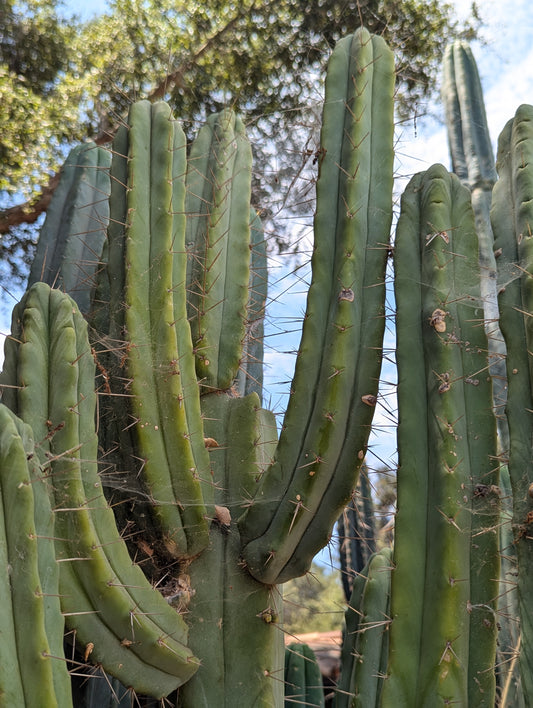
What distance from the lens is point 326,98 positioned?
213 centimetres

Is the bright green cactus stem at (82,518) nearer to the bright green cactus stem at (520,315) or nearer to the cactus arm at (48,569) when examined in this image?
the cactus arm at (48,569)

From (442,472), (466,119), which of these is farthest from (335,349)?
(466,119)

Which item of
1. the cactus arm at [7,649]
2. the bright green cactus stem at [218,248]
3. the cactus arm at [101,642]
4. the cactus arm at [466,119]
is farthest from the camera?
the cactus arm at [466,119]

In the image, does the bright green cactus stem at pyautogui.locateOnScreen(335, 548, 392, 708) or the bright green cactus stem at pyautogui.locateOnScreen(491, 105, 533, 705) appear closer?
the bright green cactus stem at pyautogui.locateOnScreen(491, 105, 533, 705)

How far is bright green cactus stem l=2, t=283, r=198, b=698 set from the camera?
168cm

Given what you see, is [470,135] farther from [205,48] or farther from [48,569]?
[48,569]

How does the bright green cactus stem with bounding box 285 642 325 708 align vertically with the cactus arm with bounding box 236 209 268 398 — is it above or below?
below

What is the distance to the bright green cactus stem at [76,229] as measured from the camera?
2.85 meters

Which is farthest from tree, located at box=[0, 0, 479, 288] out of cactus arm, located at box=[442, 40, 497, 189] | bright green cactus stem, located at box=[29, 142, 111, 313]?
bright green cactus stem, located at box=[29, 142, 111, 313]

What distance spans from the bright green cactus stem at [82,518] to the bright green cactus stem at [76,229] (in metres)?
0.92

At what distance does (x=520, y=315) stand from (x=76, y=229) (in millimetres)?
1986

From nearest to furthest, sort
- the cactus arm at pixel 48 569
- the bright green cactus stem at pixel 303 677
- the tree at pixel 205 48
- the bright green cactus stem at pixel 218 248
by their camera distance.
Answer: the cactus arm at pixel 48 569 < the bright green cactus stem at pixel 218 248 < the bright green cactus stem at pixel 303 677 < the tree at pixel 205 48

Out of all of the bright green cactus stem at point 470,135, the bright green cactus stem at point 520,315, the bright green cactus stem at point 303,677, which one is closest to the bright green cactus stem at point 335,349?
the bright green cactus stem at point 520,315

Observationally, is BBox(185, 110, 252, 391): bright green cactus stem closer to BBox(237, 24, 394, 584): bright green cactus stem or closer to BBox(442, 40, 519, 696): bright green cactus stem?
BBox(237, 24, 394, 584): bright green cactus stem
